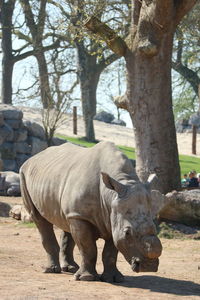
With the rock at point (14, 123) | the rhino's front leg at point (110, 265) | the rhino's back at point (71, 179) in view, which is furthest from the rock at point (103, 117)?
the rhino's front leg at point (110, 265)

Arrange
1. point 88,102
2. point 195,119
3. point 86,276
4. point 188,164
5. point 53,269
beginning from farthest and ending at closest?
point 195,119 < point 88,102 < point 188,164 < point 53,269 < point 86,276

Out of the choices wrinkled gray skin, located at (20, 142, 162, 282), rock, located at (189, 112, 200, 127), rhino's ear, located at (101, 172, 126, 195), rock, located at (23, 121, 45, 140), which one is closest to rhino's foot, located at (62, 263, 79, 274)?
wrinkled gray skin, located at (20, 142, 162, 282)

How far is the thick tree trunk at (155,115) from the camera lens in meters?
13.9

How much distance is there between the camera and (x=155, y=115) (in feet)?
45.9

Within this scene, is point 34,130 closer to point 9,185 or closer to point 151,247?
point 9,185

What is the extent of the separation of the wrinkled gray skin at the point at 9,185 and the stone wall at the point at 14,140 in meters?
3.24

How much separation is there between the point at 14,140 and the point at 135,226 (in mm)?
18652

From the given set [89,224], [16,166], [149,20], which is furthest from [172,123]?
[16,166]

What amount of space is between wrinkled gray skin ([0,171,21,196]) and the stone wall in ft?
10.6

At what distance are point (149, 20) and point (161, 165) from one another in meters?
2.81

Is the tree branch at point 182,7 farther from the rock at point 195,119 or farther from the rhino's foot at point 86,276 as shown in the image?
the rock at point 195,119

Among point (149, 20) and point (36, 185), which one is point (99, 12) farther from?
point (36, 185)

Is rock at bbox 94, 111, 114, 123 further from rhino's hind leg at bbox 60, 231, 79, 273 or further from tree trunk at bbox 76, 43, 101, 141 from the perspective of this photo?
rhino's hind leg at bbox 60, 231, 79, 273

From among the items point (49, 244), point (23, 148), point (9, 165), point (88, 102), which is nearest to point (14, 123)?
point (23, 148)
